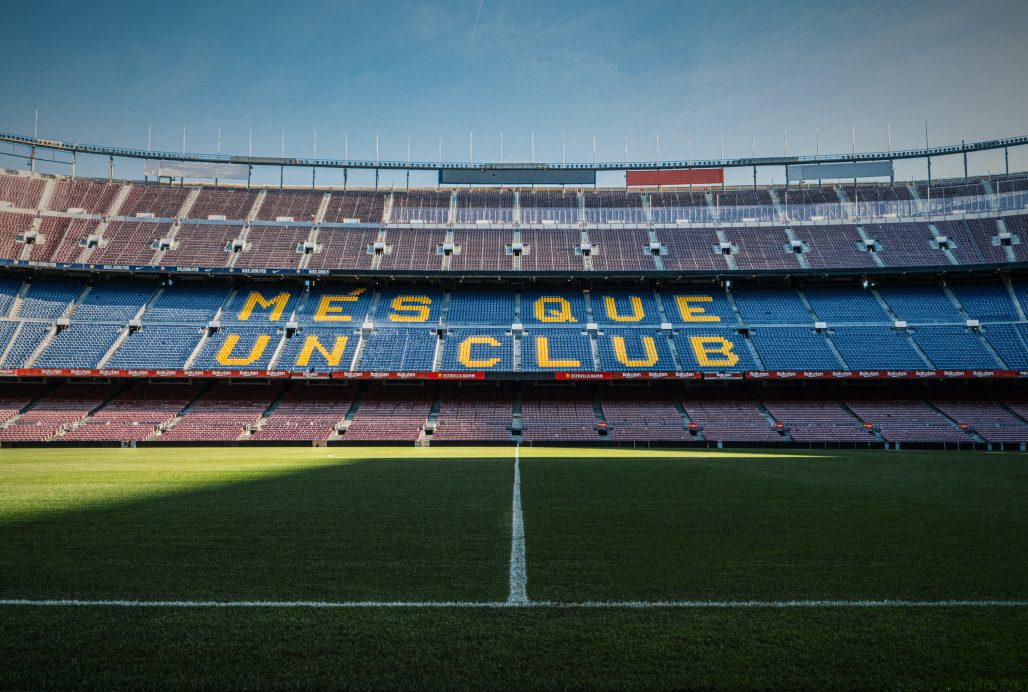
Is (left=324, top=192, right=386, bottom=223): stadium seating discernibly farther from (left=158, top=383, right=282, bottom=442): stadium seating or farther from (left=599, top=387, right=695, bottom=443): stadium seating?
(left=599, top=387, right=695, bottom=443): stadium seating

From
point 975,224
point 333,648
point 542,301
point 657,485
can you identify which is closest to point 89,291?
point 542,301

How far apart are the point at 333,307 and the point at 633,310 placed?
22.0m

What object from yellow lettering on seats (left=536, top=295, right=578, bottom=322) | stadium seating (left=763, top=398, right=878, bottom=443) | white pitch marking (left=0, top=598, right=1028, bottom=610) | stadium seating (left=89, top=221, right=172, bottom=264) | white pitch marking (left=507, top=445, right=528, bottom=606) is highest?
stadium seating (left=89, top=221, right=172, bottom=264)

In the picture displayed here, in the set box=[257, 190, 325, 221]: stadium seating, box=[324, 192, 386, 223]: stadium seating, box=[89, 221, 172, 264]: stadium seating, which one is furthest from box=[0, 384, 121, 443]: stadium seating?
box=[324, 192, 386, 223]: stadium seating

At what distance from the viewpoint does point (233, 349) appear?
39469mm

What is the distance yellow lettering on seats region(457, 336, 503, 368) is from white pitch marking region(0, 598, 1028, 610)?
3365 centimetres

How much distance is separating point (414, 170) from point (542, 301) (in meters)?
18.0

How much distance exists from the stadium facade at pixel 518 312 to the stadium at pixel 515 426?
26 cm

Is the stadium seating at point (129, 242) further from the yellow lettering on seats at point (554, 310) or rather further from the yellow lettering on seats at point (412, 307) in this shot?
the yellow lettering on seats at point (554, 310)

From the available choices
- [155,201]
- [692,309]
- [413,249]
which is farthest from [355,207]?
[692,309]

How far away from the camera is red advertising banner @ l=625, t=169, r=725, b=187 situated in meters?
53.1

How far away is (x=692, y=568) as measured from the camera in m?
6.77

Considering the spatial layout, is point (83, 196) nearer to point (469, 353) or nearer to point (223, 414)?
point (223, 414)

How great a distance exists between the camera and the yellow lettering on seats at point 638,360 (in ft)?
128
